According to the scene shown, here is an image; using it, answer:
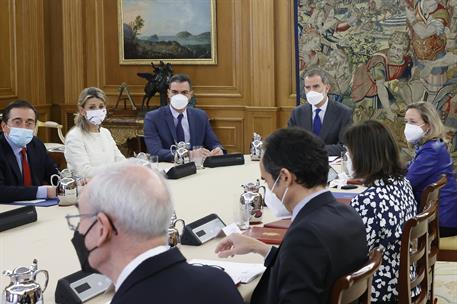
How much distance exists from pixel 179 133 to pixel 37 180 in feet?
6.16

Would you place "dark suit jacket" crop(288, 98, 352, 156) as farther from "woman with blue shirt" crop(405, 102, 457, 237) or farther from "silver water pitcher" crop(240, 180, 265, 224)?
"silver water pitcher" crop(240, 180, 265, 224)

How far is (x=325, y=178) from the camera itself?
9.14ft

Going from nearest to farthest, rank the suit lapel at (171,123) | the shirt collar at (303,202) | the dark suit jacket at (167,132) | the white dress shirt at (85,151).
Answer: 1. the shirt collar at (303,202)
2. the white dress shirt at (85,151)
3. the dark suit jacket at (167,132)
4. the suit lapel at (171,123)

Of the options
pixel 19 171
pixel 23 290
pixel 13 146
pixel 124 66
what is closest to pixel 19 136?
pixel 13 146

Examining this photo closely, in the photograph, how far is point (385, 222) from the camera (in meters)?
3.40

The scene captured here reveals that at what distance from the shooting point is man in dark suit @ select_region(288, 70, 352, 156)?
675 centimetres

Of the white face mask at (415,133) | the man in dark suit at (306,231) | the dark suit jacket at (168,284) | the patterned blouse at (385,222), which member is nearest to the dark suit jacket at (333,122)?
the white face mask at (415,133)

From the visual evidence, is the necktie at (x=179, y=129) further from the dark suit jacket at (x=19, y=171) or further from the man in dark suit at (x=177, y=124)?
the dark suit jacket at (x=19, y=171)

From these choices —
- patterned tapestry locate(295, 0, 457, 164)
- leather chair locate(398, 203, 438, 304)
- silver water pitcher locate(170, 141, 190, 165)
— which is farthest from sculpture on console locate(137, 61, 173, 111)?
leather chair locate(398, 203, 438, 304)

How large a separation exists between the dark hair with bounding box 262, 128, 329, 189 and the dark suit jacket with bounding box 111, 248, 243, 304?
2.83 ft

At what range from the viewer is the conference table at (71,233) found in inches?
125

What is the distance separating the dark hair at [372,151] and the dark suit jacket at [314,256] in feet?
3.13

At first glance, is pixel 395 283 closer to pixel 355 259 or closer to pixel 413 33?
pixel 355 259

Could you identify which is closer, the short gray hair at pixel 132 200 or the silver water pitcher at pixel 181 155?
the short gray hair at pixel 132 200
